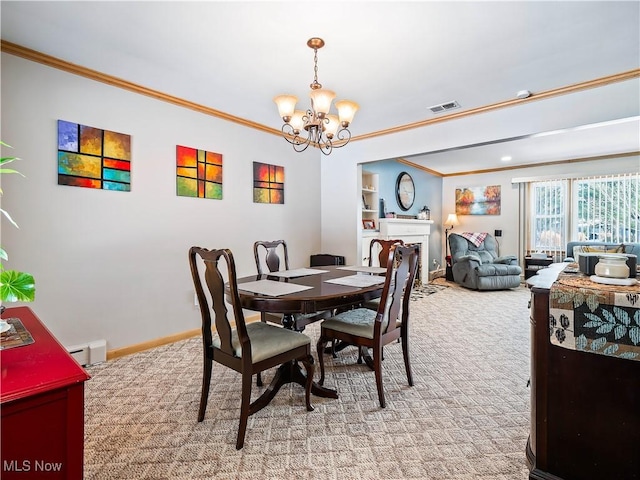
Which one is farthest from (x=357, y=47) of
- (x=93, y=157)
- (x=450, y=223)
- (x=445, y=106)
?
(x=450, y=223)

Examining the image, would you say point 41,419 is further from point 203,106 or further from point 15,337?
point 203,106

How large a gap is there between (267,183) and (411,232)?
3.08 metres

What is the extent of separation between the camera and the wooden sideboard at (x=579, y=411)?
119 cm

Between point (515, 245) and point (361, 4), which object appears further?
point (515, 245)

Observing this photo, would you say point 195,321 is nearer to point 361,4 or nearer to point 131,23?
point 131,23

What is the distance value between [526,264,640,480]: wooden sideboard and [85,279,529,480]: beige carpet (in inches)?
11.4

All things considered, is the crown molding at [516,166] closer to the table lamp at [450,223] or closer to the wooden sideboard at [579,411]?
the table lamp at [450,223]

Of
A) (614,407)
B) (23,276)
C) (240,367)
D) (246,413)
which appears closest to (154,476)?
(246,413)

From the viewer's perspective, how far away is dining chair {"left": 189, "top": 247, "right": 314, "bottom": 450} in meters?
1.68

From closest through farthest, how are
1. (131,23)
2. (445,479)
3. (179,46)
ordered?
1. (445,479)
2. (131,23)
3. (179,46)

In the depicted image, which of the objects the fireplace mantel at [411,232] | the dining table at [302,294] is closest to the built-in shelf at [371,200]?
the fireplace mantel at [411,232]

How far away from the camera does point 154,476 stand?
1.47 meters

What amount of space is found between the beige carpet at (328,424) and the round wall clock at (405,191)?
144 inches

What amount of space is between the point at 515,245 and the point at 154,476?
7.19 m
